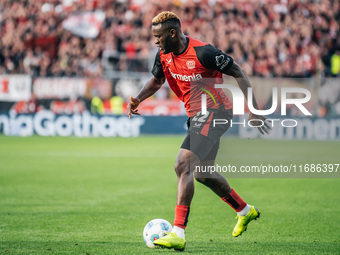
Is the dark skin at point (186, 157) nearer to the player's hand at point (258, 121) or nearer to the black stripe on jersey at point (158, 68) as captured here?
the player's hand at point (258, 121)

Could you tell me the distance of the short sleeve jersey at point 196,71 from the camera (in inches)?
206

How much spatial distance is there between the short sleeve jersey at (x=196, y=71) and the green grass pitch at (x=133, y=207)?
1398mm

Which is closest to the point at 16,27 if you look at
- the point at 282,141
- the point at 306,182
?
the point at 282,141

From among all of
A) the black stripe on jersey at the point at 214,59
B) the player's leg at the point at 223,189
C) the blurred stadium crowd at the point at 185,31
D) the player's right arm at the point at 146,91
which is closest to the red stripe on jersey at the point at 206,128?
the player's leg at the point at 223,189

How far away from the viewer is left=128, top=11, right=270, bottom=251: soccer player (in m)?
5.09

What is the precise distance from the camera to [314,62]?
22.1 meters

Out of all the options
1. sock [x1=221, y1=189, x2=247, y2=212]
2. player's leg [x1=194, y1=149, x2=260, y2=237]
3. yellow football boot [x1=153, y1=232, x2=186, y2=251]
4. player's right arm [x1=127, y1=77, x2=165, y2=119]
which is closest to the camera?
yellow football boot [x1=153, y1=232, x2=186, y2=251]

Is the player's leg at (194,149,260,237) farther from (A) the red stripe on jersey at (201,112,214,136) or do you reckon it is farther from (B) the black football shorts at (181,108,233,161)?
(A) the red stripe on jersey at (201,112,214,136)

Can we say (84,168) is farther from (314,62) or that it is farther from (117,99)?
(314,62)

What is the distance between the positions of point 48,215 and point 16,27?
2094cm

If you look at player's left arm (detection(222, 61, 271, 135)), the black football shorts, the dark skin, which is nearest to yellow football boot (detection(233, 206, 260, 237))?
the dark skin

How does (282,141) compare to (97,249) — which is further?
(282,141)

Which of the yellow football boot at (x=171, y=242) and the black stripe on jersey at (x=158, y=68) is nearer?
the yellow football boot at (x=171, y=242)

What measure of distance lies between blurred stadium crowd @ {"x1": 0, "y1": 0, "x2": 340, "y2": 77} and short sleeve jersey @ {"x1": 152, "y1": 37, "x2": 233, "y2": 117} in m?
16.0
